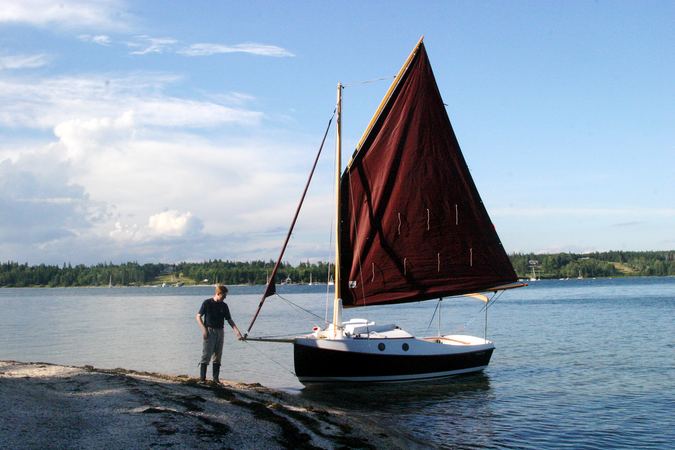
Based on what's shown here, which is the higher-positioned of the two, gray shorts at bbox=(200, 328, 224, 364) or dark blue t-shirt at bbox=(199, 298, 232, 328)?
dark blue t-shirt at bbox=(199, 298, 232, 328)

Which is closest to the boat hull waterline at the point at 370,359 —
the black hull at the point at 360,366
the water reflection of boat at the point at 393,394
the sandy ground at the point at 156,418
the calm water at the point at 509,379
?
the black hull at the point at 360,366

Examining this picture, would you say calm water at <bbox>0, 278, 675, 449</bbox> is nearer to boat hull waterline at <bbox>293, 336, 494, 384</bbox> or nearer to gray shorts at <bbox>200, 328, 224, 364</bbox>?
boat hull waterline at <bbox>293, 336, 494, 384</bbox>

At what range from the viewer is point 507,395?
25.8 m

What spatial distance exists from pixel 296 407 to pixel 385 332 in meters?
9.45

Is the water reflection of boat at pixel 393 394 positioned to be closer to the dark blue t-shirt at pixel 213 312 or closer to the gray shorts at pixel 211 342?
the gray shorts at pixel 211 342

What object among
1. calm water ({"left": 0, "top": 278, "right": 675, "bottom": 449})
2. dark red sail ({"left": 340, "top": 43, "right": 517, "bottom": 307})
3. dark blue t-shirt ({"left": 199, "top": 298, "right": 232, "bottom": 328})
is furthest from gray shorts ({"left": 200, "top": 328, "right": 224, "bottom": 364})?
dark red sail ({"left": 340, "top": 43, "right": 517, "bottom": 307})

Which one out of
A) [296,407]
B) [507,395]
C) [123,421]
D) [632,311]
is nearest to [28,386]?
[123,421]

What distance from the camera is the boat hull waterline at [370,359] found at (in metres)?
25.8

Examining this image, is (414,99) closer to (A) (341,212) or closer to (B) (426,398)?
(A) (341,212)

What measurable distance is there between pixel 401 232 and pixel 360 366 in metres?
5.49

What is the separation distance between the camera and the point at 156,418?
14219 mm

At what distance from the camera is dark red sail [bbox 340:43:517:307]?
27203 millimetres

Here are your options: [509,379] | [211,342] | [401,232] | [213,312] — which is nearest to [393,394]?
[401,232]

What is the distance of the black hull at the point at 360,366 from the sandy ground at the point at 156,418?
598 centimetres
